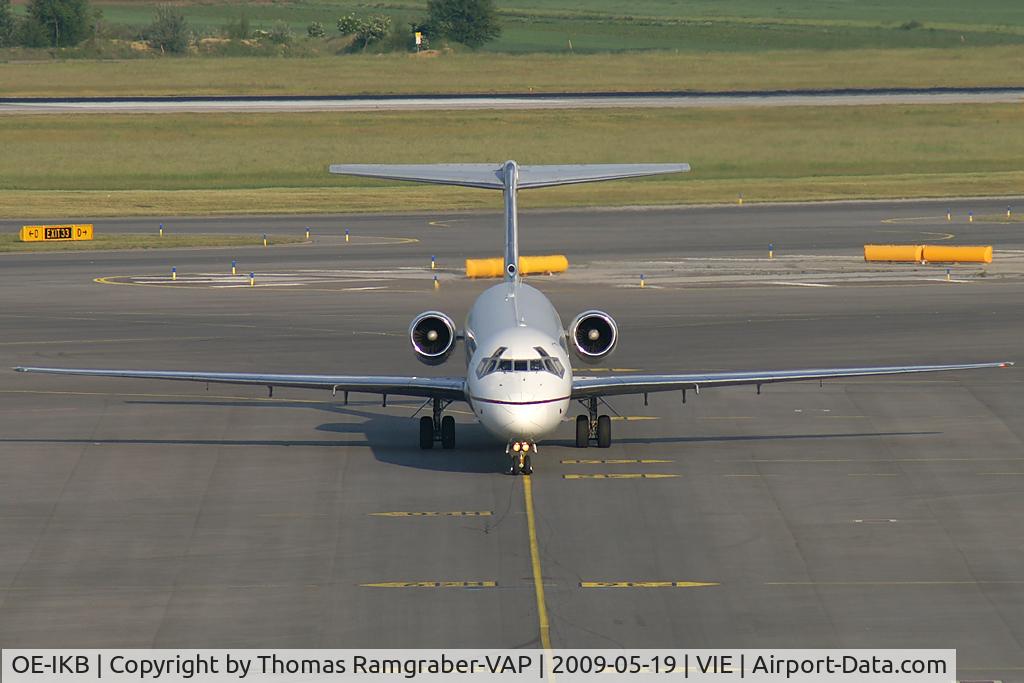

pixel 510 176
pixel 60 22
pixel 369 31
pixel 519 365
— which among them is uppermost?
pixel 60 22

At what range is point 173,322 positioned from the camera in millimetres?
53156

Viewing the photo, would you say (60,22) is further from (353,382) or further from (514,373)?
(514,373)

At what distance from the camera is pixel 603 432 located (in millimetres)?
34750

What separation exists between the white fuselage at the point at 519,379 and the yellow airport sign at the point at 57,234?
47526 millimetres

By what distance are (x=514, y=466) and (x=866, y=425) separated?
9386 millimetres

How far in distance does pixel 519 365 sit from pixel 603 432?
3.90 m

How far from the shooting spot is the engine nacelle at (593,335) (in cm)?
3469

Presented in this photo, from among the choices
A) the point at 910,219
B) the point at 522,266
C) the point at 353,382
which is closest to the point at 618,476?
the point at 353,382

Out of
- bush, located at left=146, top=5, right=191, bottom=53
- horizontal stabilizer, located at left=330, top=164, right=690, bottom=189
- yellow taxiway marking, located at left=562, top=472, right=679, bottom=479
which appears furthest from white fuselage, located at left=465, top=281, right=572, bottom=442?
bush, located at left=146, top=5, right=191, bottom=53

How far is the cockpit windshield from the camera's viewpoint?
31531 millimetres

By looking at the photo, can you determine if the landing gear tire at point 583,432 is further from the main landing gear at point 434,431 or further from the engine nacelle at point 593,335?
the main landing gear at point 434,431

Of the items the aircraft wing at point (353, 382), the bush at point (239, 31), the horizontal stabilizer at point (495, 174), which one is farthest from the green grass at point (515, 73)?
the aircraft wing at point (353, 382)

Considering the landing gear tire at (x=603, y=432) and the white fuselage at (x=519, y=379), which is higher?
the white fuselage at (x=519, y=379)
